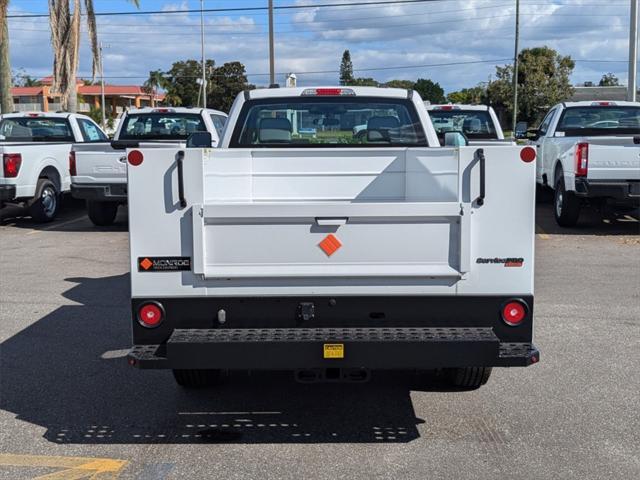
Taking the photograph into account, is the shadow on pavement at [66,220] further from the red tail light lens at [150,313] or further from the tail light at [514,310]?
the tail light at [514,310]

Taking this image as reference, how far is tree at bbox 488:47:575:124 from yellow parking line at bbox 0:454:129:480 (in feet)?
172

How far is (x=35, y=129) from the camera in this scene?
1642cm

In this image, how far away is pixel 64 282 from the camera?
974 centimetres

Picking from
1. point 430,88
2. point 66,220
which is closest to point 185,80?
point 430,88

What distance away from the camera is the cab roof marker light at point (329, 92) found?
22.4 ft

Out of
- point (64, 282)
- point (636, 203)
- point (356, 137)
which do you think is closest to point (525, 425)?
→ point (356, 137)

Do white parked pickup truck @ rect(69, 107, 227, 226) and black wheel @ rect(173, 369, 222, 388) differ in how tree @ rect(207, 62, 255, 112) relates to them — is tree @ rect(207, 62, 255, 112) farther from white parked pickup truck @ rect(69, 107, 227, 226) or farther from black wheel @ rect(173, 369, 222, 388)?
black wheel @ rect(173, 369, 222, 388)

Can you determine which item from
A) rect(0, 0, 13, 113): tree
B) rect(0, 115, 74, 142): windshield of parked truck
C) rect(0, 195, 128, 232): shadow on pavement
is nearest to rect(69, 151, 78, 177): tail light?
rect(0, 195, 128, 232): shadow on pavement

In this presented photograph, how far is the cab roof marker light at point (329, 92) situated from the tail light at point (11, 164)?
28.3 ft

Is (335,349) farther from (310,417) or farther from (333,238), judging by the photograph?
(310,417)

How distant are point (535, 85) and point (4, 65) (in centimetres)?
4160

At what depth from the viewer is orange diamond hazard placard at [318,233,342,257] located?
4465mm

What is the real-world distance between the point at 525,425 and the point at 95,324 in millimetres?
4284

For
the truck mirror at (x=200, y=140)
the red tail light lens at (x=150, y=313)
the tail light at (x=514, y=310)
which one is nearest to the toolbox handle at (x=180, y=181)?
the red tail light lens at (x=150, y=313)
